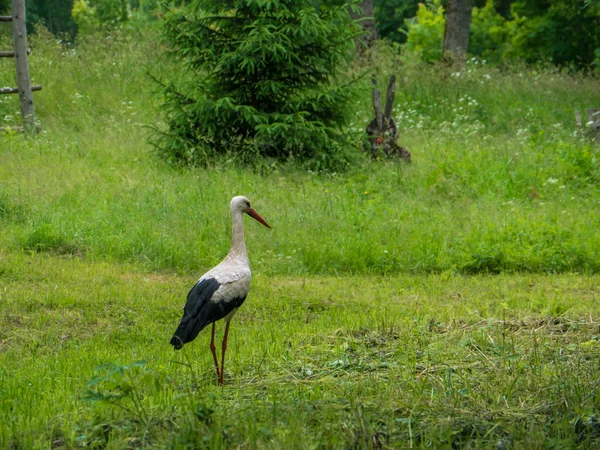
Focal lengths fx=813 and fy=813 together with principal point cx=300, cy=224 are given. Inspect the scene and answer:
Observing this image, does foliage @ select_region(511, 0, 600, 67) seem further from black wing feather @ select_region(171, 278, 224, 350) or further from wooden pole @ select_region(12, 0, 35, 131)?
black wing feather @ select_region(171, 278, 224, 350)

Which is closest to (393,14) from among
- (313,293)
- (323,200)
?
(323,200)

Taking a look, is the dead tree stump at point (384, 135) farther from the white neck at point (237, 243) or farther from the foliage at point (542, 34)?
the foliage at point (542, 34)

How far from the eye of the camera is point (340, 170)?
13.8m

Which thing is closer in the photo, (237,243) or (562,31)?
(237,243)

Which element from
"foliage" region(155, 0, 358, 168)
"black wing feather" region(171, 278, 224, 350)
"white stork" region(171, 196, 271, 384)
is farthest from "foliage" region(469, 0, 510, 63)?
"black wing feather" region(171, 278, 224, 350)

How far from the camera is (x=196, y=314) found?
5.96 m

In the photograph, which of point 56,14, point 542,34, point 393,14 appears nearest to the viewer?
point 542,34

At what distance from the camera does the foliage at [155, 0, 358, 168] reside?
1350 cm

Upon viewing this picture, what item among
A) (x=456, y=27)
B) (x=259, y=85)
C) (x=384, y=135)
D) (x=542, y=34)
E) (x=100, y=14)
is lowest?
(x=100, y=14)

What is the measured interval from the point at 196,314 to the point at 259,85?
8458mm

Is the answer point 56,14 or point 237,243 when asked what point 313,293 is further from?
point 56,14

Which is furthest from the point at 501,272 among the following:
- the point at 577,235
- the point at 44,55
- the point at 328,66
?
the point at 44,55

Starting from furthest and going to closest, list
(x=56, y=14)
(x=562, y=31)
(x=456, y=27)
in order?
(x=56, y=14) → (x=562, y=31) → (x=456, y=27)

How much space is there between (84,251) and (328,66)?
20.3ft
